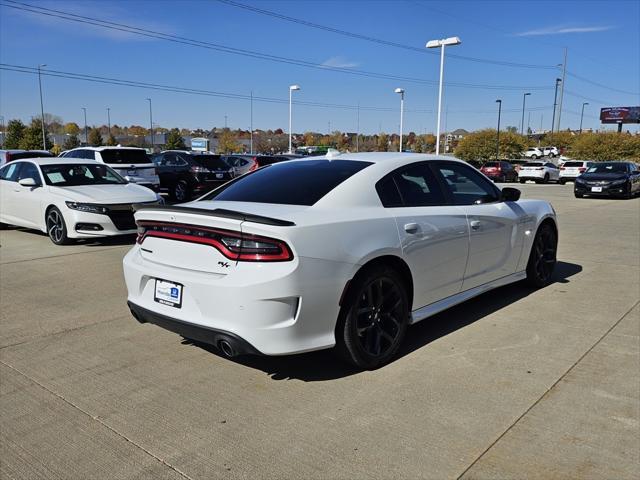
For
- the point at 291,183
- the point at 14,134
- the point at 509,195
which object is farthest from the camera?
the point at 14,134

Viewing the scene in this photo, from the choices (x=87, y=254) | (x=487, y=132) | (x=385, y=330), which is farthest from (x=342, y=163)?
(x=487, y=132)

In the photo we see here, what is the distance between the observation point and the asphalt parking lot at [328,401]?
2768 mm

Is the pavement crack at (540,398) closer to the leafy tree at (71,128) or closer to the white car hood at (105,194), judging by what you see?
the white car hood at (105,194)

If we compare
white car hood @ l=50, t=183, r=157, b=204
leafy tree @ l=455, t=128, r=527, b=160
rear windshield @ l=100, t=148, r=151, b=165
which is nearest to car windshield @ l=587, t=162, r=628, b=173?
rear windshield @ l=100, t=148, r=151, b=165

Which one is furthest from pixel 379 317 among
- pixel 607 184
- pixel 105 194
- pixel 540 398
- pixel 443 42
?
pixel 443 42

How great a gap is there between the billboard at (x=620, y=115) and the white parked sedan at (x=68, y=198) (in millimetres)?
105260

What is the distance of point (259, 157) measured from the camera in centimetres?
2052

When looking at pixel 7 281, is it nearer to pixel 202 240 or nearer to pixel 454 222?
pixel 202 240

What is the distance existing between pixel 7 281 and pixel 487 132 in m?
52.8

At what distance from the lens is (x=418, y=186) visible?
452cm

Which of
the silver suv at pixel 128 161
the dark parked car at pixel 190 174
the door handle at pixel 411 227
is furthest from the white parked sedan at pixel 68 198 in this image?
the dark parked car at pixel 190 174

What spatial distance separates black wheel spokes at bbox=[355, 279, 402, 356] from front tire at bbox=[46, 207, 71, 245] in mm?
6823

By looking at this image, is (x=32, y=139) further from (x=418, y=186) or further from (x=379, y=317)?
(x=379, y=317)

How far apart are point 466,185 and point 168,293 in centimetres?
296
